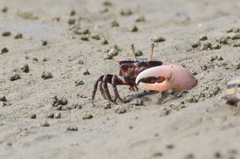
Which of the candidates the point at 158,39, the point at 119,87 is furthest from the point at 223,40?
the point at 119,87

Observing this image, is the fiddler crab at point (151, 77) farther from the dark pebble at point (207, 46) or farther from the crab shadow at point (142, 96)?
the dark pebble at point (207, 46)

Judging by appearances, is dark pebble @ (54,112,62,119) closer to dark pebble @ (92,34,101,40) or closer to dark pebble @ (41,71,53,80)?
dark pebble @ (41,71,53,80)

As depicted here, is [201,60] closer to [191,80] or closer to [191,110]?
[191,80]

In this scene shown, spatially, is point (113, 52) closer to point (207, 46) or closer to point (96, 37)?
point (96, 37)

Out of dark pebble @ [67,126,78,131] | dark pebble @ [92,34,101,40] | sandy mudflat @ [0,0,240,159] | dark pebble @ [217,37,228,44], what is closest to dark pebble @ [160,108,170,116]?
sandy mudflat @ [0,0,240,159]

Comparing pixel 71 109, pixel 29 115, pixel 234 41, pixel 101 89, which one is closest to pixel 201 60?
pixel 234 41

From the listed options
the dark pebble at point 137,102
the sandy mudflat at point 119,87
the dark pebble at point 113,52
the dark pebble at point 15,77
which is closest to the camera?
the sandy mudflat at point 119,87

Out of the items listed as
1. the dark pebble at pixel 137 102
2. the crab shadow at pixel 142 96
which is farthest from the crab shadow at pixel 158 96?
the dark pebble at pixel 137 102
